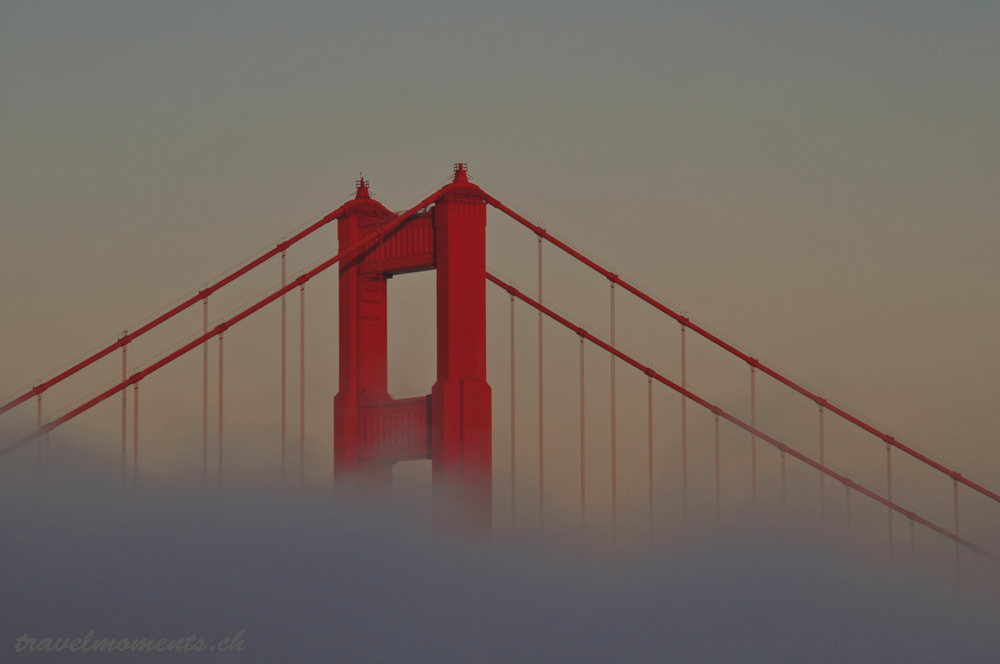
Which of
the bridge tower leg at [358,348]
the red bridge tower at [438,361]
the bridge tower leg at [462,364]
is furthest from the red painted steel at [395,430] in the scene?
the bridge tower leg at [462,364]

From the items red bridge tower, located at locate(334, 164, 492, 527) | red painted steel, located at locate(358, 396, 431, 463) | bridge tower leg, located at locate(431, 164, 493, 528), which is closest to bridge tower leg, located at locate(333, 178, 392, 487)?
red bridge tower, located at locate(334, 164, 492, 527)

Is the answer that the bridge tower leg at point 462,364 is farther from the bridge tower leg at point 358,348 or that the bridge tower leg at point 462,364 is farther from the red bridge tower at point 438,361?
the bridge tower leg at point 358,348

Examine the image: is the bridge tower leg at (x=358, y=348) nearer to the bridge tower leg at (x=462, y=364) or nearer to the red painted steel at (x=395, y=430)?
the red painted steel at (x=395, y=430)

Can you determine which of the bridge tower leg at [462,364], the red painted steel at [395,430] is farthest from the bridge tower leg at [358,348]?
the bridge tower leg at [462,364]

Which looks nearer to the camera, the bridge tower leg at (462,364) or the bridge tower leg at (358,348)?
the bridge tower leg at (462,364)

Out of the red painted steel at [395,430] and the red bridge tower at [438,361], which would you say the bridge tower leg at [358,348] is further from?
the red painted steel at [395,430]

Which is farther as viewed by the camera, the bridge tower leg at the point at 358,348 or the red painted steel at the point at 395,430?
the bridge tower leg at the point at 358,348

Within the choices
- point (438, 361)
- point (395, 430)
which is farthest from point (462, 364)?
point (395, 430)

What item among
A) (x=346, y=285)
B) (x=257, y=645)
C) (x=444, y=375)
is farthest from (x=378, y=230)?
(x=257, y=645)

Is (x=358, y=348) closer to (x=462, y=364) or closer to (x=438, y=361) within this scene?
(x=438, y=361)
